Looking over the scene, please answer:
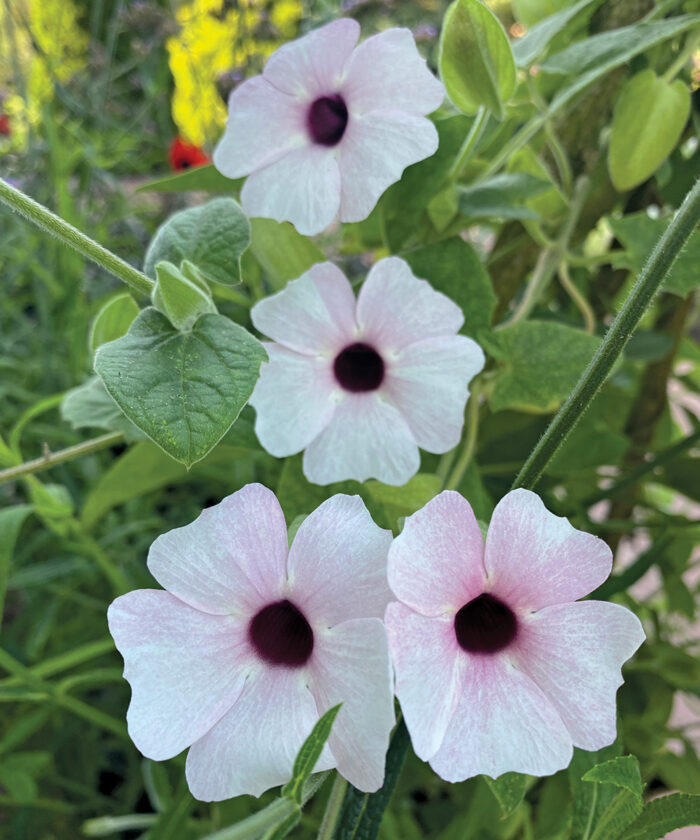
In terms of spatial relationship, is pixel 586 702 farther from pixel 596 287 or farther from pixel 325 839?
pixel 596 287

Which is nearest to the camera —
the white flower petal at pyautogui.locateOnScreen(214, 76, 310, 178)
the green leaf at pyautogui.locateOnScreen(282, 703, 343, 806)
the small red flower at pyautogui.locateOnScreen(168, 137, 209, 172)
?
the green leaf at pyautogui.locateOnScreen(282, 703, 343, 806)

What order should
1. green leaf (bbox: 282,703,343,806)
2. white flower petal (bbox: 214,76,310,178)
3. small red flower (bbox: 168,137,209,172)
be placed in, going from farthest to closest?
small red flower (bbox: 168,137,209,172)
white flower petal (bbox: 214,76,310,178)
green leaf (bbox: 282,703,343,806)

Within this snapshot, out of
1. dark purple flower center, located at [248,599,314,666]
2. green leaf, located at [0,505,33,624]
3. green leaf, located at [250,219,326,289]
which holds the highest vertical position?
green leaf, located at [250,219,326,289]

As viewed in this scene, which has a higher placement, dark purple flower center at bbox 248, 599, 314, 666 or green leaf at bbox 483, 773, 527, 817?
dark purple flower center at bbox 248, 599, 314, 666

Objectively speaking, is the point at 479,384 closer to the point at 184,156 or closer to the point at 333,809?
the point at 333,809

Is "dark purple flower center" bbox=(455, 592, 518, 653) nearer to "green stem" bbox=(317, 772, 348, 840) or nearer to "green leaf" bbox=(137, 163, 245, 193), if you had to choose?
"green stem" bbox=(317, 772, 348, 840)

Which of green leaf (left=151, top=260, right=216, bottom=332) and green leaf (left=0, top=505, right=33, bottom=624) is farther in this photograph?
green leaf (left=0, top=505, right=33, bottom=624)

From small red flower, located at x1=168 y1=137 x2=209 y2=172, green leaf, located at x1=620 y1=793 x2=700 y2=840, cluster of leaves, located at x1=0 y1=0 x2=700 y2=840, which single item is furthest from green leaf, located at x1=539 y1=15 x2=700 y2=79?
small red flower, located at x1=168 y1=137 x2=209 y2=172
